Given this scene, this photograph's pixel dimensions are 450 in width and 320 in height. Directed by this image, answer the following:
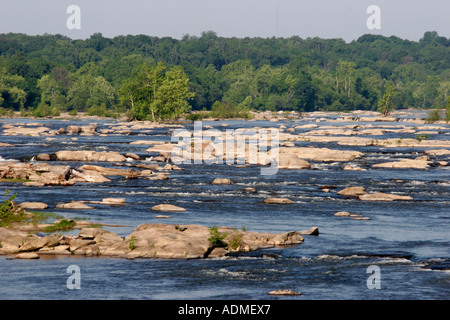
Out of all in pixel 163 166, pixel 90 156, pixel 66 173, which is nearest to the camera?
pixel 66 173

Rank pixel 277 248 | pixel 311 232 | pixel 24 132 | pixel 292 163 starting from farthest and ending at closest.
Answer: pixel 24 132, pixel 292 163, pixel 311 232, pixel 277 248

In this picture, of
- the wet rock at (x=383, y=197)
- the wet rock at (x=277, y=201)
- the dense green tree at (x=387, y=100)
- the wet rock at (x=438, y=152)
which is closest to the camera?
the wet rock at (x=277, y=201)

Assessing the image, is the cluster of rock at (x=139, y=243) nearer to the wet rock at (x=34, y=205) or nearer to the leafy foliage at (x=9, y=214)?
the leafy foliage at (x=9, y=214)

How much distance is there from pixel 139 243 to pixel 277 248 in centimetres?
604

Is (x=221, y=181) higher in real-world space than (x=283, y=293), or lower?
higher

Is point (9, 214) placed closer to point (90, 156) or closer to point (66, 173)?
point (66, 173)

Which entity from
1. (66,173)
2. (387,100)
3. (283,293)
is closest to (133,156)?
(66,173)

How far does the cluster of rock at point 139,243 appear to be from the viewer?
2753cm

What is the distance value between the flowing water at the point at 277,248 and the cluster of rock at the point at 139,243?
0.70 m

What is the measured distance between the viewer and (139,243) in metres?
28.1

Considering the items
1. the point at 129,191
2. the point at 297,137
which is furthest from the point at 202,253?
the point at 297,137

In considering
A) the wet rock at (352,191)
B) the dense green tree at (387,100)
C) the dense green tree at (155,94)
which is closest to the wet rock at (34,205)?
the wet rock at (352,191)

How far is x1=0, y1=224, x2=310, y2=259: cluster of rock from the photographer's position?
90.3 ft

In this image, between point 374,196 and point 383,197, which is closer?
point 383,197
